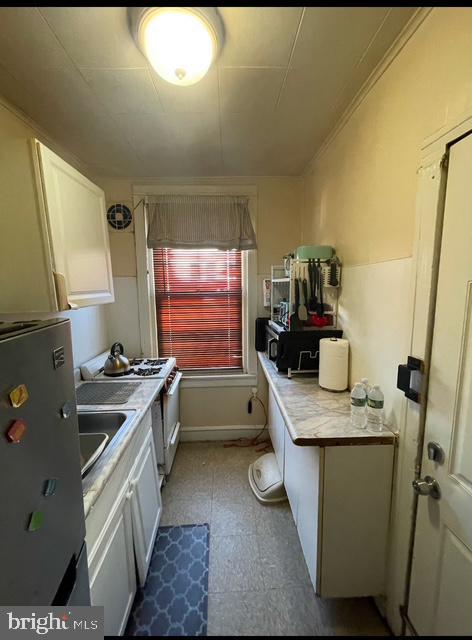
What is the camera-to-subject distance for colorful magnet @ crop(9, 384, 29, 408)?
546 mm

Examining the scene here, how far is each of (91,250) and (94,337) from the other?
3.06ft

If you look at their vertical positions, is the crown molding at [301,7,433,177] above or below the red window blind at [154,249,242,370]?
above

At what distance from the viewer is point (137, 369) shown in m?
2.20

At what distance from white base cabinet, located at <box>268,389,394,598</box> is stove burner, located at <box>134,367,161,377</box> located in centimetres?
133

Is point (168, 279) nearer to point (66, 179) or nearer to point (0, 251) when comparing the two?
point (66, 179)

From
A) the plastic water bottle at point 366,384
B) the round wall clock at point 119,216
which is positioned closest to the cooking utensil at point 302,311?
the plastic water bottle at point 366,384

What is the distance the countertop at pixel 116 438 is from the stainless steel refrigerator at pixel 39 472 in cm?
13

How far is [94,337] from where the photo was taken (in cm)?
226

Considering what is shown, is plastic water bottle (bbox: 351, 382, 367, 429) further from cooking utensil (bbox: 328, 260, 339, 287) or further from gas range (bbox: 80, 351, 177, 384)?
gas range (bbox: 80, 351, 177, 384)

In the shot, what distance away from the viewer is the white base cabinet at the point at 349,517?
1.13 m

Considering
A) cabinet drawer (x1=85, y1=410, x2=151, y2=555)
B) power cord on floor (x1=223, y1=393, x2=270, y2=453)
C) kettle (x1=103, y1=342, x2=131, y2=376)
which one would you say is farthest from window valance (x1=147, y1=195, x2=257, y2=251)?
cabinet drawer (x1=85, y1=410, x2=151, y2=555)

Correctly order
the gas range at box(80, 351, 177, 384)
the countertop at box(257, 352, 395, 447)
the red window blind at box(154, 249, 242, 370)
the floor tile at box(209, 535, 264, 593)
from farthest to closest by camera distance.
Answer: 1. the red window blind at box(154, 249, 242, 370)
2. the gas range at box(80, 351, 177, 384)
3. the floor tile at box(209, 535, 264, 593)
4. the countertop at box(257, 352, 395, 447)

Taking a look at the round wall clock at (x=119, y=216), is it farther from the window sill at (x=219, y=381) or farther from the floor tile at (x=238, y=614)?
A: the floor tile at (x=238, y=614)

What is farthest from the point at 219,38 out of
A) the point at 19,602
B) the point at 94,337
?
the point at 94,337
